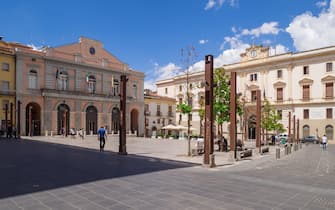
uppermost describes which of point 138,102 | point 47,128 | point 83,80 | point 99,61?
point 99,61

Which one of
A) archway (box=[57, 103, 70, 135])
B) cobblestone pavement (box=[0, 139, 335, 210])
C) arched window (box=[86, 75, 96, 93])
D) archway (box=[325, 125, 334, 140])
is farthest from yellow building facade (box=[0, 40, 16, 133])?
archway (box=[325, 125, 334, 140])

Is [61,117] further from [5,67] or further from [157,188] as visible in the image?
[157,188]

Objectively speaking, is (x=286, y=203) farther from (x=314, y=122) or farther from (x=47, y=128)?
(x=314, y=122)

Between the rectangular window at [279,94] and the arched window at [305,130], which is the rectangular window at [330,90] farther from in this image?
the rectangular window at [279,94]

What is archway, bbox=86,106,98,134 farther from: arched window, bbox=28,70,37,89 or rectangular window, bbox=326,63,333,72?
rectangular window, bbox=326,63,333,72

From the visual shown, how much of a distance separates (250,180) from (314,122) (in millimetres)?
38752

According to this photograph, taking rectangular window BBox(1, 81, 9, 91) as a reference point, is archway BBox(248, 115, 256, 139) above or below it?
below

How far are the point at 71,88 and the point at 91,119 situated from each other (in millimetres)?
5955

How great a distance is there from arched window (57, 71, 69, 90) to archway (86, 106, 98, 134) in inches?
203

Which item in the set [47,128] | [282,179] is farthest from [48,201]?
[47,128]

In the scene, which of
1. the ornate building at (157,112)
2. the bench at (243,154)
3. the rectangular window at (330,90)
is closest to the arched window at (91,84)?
the ornate building at (157,112)

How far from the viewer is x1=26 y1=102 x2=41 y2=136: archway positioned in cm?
3741

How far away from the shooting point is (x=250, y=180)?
8.47m

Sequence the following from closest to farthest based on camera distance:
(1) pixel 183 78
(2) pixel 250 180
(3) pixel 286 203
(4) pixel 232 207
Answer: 1. (4) pixel 232 207
2. (3) pixel 286 203
3. (2) pixel 250 180
4. (1) pixel 183 78
